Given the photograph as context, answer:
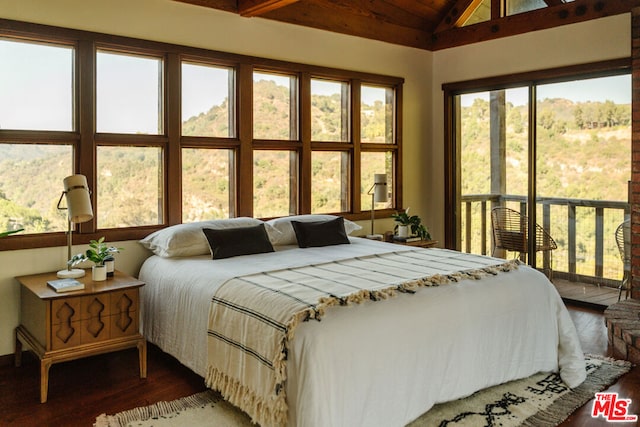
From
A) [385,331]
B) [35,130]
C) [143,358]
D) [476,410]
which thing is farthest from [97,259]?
[476,410]

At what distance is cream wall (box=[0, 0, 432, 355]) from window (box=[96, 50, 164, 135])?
211mm

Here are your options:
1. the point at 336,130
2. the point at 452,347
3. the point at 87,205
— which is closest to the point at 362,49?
the point at 336,130

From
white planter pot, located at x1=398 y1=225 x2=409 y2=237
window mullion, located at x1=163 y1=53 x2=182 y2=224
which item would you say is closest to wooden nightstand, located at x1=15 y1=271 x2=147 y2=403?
window mullion, located at x1=163 y1=53 x2=182 y2=224

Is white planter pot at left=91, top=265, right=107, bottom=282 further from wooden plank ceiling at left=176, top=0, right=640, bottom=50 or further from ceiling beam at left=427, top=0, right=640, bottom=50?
ceiling beam at left=427, top=0, right=640, bottom=50

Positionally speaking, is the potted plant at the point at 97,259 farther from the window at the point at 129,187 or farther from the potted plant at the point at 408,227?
the potted plant at the point at 408,227

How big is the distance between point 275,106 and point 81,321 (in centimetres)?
268

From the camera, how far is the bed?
243cm

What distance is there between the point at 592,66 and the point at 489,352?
3214mm

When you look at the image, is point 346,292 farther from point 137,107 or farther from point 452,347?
point 137,107

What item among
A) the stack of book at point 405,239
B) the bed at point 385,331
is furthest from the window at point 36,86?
the stack of book at point 405,239

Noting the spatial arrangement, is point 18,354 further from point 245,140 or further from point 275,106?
point 275,106

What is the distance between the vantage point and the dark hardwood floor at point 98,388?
9.62 ft

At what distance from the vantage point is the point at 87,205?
3.53 meters

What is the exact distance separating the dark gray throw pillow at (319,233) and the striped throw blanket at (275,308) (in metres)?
0.97
